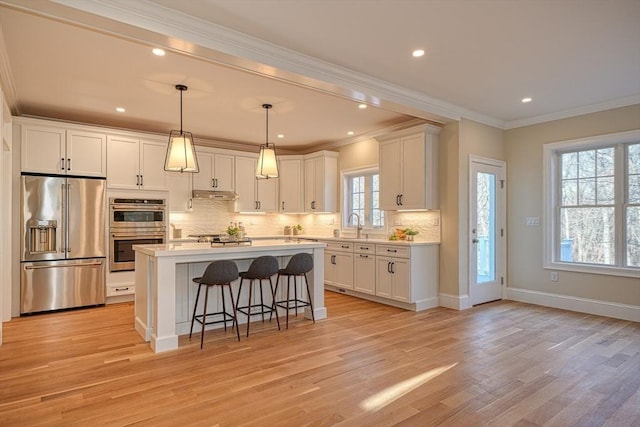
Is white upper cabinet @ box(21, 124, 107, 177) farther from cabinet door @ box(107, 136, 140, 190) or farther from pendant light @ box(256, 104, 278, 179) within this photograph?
pendant light @ box(256, 104, 278, 179)

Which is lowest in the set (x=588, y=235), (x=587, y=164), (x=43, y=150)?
(x=588, y=235)

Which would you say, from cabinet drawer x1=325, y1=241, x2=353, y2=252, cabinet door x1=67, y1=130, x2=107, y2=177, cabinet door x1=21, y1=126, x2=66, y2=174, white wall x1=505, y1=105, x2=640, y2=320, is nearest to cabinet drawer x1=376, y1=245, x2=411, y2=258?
cabinet drawer x1=325, y1=241, x2=353, y2=252

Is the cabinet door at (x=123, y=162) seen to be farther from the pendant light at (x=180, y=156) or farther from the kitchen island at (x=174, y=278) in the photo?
the pendant light at (x=180, y=156)

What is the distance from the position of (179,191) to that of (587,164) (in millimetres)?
6123

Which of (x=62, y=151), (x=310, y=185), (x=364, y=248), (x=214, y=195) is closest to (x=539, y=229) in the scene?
(x=364, y=248)

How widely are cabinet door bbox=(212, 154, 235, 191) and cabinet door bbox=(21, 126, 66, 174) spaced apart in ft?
7.47

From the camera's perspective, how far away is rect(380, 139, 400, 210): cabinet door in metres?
5.60

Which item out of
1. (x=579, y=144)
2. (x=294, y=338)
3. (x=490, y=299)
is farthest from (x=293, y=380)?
(x=579, y=144)

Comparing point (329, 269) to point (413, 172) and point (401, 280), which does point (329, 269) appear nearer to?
point (401, 280)

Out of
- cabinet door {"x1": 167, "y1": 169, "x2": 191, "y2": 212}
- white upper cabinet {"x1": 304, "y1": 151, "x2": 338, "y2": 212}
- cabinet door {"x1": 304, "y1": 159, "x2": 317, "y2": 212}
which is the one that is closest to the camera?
cabinet door {"x1": 167, "y1": 169, "x2": 191, "y2": 212}

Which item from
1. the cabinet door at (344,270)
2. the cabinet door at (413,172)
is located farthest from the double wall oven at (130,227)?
the cabinet door at (413,172)

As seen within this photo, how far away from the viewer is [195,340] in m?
3.83

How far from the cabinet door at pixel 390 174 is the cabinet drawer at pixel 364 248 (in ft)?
2.17

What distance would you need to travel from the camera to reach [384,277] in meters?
5.38
